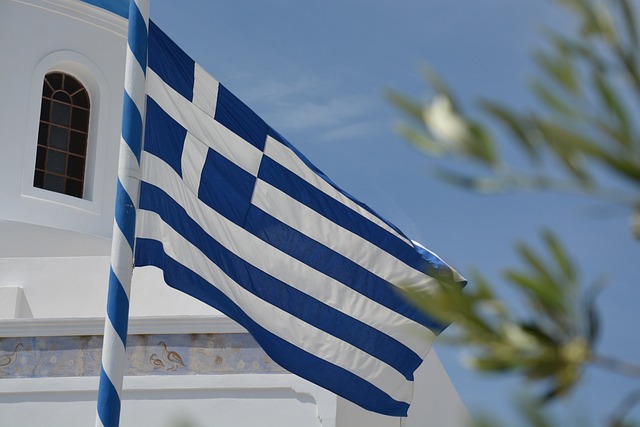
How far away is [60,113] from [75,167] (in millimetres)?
521

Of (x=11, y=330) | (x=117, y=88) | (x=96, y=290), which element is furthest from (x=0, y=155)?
(x=11, y=330)

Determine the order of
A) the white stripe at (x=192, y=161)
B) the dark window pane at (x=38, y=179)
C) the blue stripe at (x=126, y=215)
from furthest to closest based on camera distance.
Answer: the dark window pane at (x=38, y=179)
the white stripe at (x=192, y=161)
the blue stripe at (x=126, y=215)

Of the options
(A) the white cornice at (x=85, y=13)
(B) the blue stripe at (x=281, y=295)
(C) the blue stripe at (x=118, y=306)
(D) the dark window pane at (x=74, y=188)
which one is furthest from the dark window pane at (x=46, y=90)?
(C) the blue stripe at (x=118, y=306)

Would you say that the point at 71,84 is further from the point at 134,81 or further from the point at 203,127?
the point at 134,81

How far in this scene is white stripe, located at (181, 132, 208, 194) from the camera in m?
5.88

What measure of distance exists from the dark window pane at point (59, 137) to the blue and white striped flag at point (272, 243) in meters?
5.02

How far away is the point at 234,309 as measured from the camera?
5.77 m

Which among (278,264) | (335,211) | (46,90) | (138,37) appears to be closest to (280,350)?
(278,264)

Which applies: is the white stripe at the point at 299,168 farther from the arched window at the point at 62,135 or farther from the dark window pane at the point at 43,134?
the dark window pane at the point at 43,134

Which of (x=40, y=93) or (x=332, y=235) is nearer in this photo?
(x=332, y=235)

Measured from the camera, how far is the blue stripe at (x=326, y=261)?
19.8 feet

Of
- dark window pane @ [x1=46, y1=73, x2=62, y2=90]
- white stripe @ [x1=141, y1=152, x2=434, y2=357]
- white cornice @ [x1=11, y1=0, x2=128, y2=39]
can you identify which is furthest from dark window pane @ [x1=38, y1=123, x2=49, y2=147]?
white stripe @ [x1=141, y1=152, x2=434, y2=357]

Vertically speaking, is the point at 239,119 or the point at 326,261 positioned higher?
the point at 239,119

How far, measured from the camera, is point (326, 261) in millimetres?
6160
